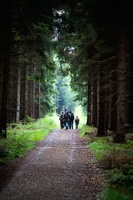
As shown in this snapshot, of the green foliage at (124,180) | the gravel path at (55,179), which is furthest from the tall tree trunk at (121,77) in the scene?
the green foliage at (124,180)

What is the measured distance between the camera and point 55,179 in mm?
7547

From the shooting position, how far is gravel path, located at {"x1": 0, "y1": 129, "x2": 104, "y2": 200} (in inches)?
242

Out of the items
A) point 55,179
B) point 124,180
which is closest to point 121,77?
point 55,179

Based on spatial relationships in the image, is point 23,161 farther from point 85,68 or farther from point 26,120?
point 26,120

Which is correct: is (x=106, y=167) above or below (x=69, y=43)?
below

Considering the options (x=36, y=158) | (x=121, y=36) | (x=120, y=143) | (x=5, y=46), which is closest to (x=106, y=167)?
(x=36, y=158)

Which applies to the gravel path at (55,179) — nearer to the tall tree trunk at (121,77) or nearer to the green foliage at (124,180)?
the green foliage at (124,180)

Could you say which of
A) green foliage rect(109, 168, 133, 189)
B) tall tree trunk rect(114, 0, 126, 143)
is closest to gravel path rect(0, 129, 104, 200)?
green foliage rect(109, 168, 133, 189)

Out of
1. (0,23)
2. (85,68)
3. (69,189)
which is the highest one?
(0,23)

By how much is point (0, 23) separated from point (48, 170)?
8018 mm

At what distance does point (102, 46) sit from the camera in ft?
47.5

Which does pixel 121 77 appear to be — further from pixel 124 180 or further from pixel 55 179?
pixel 124 180

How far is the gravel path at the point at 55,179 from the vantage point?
6.15 metres

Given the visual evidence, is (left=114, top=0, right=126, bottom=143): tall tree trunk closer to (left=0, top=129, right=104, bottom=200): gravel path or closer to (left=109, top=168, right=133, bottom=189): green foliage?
(left=0, top=129, right=104, bottom=200): gravel path
